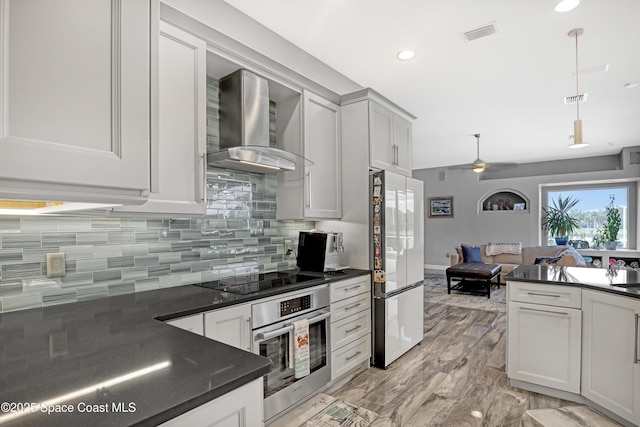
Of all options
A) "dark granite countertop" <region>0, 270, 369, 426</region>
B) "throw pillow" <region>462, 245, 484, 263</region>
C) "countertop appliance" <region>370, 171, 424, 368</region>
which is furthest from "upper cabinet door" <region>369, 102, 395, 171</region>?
"throw pillow" <region>462, 245, 484, 263</region>

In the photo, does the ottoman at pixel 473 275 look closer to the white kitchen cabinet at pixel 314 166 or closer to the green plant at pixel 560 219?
the green plant at pixel 560 219

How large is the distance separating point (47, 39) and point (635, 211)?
366 inches

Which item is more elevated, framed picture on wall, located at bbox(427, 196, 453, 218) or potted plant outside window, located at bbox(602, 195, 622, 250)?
framed picture on wall, located at bbox(427, 196, 453, 218)

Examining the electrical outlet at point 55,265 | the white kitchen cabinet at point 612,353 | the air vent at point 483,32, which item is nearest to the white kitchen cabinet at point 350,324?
the white kitchen cabinet at point 612,353

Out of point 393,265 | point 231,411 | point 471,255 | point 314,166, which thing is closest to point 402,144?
point 314,166

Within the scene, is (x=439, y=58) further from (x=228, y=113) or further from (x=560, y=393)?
(x=560, y=393)

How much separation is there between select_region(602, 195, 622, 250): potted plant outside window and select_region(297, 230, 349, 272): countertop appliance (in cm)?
702

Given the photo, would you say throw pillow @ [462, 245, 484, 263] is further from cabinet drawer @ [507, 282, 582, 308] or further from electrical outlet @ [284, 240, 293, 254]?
electrical outlet @ [284, 240, 293, 254]

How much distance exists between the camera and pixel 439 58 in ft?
9.41

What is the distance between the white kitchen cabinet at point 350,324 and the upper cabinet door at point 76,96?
1.88 meters

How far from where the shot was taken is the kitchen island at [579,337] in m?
2.08

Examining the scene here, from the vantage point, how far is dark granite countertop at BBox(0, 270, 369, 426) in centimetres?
70

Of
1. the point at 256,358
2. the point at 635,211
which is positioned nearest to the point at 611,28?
the point at 256,358

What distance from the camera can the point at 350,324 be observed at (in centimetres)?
278
